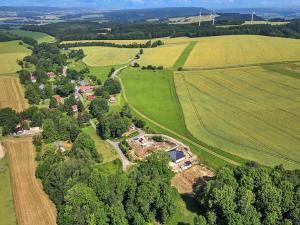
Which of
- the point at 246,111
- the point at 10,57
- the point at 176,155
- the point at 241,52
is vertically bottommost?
the point at 176,155

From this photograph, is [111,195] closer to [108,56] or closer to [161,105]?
[161,105]

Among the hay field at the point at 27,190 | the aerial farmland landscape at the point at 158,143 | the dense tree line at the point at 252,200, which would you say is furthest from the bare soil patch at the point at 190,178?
the hay field at the point at 27,190

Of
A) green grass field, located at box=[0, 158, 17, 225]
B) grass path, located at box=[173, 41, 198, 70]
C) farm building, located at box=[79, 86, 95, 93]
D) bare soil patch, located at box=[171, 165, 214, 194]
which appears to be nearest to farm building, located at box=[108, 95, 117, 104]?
farm building, located at box=[79, 86, 95, 93]

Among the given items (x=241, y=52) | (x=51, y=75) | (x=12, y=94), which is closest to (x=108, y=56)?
(x=51, y=75)

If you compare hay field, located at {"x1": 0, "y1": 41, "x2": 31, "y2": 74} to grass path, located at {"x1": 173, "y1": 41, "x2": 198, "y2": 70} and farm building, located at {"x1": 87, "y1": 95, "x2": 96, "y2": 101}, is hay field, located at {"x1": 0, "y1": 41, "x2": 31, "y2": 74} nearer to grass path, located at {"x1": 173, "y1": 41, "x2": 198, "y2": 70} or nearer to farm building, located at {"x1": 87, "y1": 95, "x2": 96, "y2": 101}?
farm building, located at {"x1": 87, "y1": 95, "x2": 96, "y2": 101}

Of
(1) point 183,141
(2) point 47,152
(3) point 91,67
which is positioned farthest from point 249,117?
(3) point 91,67

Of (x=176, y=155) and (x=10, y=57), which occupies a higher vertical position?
(x=10, y=57)
